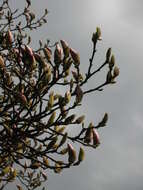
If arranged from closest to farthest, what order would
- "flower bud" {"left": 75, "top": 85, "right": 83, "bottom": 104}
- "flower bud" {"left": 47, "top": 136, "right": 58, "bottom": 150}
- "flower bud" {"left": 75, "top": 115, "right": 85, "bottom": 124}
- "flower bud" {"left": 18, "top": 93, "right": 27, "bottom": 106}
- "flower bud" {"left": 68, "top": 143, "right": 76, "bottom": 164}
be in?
1. "flower bud" {"left": 68, "top": 143, "right": 76, "bottom": 164}
2. "flower bud" {"left": 18, "top": 93, "right": 27, "bottom": 106}
3. "flower bud" {"left": 75, "top": 85, "right": 83, "bottom": 104}
4. "flower bud" {"left": 47, "top": 136, "right": 58, "bottom": 150}
5. "flower bud" {"left": 75, "top": 115, "right": 85, "bottom": 124}

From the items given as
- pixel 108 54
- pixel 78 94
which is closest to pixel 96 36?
pixel 108 54

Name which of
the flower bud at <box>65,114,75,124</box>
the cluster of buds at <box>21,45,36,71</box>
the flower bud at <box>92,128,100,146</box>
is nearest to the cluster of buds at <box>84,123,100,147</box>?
the flower bud at <box>92,128,100,146</box>

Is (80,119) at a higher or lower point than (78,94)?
lower

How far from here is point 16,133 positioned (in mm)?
5188

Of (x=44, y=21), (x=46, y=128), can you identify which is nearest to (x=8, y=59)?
(x=44, y=21)

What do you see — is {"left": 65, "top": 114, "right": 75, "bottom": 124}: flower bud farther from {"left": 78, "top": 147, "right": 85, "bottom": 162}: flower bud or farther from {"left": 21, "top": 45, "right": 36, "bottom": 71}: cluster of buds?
{"left": 21, "top": 45, "right": 36, "bottom": 71}: cluster of buds

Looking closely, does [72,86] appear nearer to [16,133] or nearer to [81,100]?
[81,100]

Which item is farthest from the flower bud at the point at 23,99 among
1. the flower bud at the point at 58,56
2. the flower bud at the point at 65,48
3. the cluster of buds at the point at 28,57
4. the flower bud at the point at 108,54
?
the flower bud at the point at 108,54

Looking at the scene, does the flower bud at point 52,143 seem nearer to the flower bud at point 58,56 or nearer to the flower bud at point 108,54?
the flower bud at point 58,56

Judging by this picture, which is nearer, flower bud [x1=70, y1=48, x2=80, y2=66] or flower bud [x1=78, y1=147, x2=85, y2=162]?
flower bud [x1=78, y1=147, x2=85, y2=162]

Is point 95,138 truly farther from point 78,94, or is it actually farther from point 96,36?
point 96,36

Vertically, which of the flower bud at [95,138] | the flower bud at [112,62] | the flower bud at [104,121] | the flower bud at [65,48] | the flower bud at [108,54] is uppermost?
the flower bud at [65,48]

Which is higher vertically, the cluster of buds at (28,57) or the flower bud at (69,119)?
the cluster of buds at (28,57)

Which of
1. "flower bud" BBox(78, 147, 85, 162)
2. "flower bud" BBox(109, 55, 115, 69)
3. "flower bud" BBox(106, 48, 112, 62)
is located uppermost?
"flower bud" BBox(106, 48, 112, 62)
